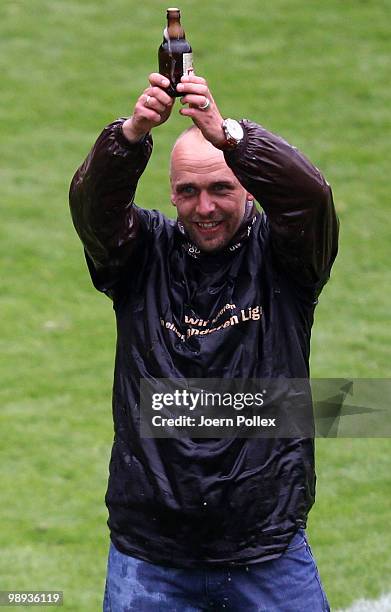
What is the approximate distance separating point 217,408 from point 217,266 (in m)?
0.41

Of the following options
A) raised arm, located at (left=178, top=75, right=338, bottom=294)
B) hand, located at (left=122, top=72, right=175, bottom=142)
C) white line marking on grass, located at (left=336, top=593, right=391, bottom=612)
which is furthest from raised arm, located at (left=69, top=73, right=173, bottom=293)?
white line marking on grass, located at (left=336, top=593, right=391, bottom=612)

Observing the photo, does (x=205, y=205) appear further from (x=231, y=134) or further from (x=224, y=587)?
(x=224, y=587)

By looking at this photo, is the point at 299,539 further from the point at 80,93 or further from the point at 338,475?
the point at 80,93

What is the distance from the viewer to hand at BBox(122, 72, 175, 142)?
3.43m

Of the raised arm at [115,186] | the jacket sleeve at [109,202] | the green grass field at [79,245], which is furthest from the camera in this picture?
the green grass field at [79,245]

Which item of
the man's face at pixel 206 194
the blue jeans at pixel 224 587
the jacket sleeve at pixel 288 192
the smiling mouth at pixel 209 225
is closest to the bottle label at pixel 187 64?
the jacket sleeve at pixel 288 192

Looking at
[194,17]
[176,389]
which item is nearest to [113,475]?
[176,389]

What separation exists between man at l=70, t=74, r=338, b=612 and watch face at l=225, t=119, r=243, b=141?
0.20m

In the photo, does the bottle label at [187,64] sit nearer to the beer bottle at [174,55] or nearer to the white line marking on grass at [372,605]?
the beer bottle at [174,55]

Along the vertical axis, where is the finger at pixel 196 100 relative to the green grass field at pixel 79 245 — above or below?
above

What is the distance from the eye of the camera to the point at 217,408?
146 inches

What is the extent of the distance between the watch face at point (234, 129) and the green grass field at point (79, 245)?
2573mm

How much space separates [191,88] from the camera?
133 inches

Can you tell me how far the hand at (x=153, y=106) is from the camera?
11.2 ft
